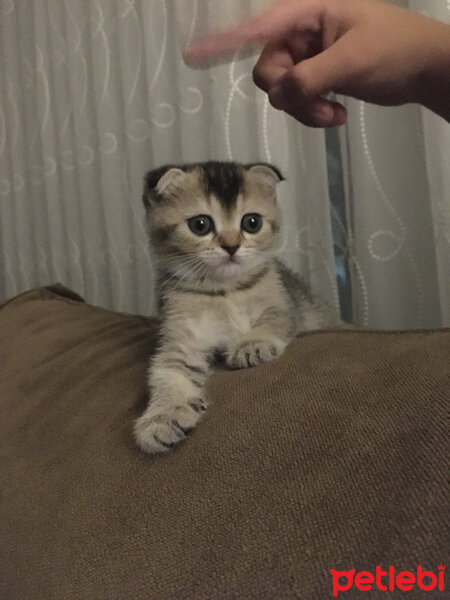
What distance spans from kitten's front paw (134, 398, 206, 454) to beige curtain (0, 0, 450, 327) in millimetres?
509

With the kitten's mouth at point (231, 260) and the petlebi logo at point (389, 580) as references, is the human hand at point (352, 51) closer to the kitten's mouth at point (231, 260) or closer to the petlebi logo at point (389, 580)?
the kitten's mouth at point (231, 260)

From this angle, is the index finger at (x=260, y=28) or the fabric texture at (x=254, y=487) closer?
the fabric texture at (x=254, y=487)

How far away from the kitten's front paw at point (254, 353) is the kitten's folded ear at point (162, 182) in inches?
13.7

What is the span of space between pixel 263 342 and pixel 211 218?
0.89 ft

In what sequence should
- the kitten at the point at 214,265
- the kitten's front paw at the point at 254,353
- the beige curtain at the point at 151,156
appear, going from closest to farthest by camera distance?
the kitten's front paw at the point at 254,353
the kitten at the point at 214,265
the beige curtain at the point at 151,156

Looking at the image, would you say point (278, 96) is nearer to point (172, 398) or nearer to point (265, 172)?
point (265, 172)

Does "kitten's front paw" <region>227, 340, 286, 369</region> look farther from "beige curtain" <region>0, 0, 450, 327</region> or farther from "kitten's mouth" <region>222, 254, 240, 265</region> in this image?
"beige curtain" <region>0, 0, 450, 327</region>

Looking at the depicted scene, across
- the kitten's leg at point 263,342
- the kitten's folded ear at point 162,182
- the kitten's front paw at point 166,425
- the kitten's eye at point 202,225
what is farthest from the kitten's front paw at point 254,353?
the kitten's folded ear at point 162,182

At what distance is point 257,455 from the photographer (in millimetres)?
482

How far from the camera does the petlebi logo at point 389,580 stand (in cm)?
34

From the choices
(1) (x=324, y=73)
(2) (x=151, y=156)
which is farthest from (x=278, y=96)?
(2) (x=151, y=156)

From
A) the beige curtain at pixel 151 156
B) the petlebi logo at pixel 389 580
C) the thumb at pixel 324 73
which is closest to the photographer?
the petlebi logo at pixel 389 580

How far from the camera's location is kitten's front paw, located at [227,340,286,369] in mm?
724

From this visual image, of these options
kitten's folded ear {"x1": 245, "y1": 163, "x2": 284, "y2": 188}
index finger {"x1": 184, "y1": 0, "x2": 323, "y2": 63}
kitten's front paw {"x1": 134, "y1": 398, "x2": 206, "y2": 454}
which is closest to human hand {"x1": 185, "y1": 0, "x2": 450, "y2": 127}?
index finger {"x1": 184, "y1": 0, "x2": 323, "y2": 63}
